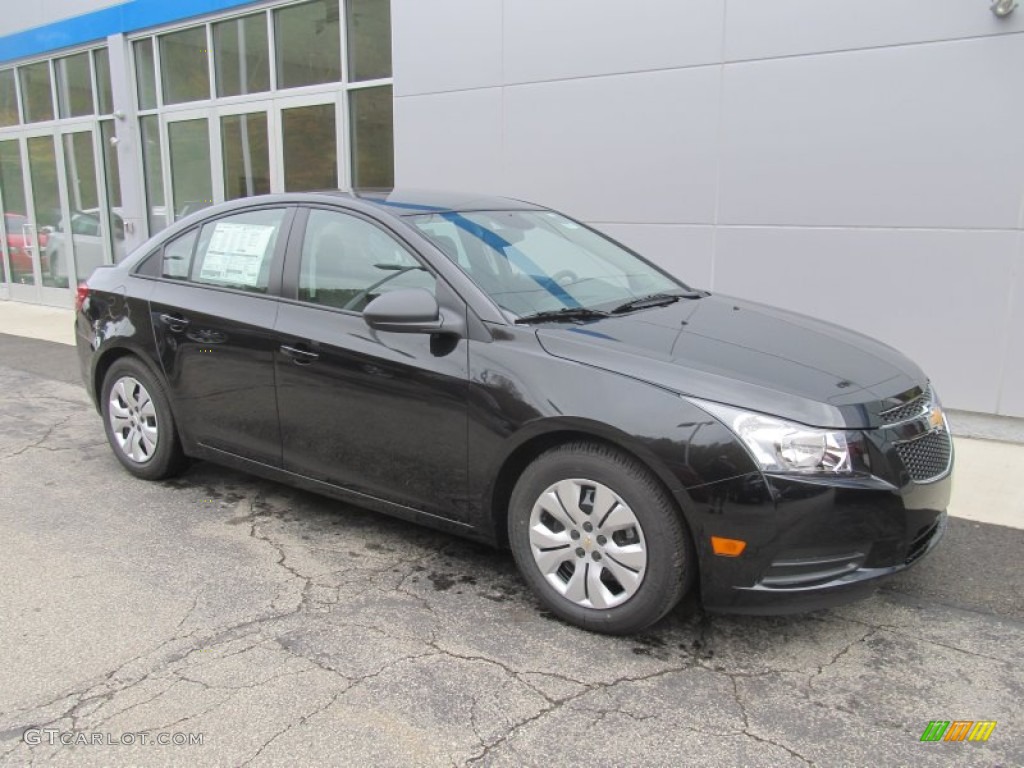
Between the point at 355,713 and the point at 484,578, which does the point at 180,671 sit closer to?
the point at 355,713

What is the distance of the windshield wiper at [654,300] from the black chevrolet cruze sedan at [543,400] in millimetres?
22

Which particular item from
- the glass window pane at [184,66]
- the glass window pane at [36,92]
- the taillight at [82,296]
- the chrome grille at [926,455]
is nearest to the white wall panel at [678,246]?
the chrome grille at [926,455]

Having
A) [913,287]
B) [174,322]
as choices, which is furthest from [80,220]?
[913,287]

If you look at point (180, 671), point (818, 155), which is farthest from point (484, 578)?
point (818, 155)

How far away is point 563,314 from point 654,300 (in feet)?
2.08

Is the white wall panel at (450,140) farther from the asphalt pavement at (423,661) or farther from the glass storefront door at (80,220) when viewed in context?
the glass storefront door at (80,220)

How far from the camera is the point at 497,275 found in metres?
3.58

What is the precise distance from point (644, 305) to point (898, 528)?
1.44m

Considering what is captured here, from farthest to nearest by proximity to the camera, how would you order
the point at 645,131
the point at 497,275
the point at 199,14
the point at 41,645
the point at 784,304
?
the point at 199,14 → the point at 645,131 → the point at 784,304 → the point at 497,275 → the point at 41,645

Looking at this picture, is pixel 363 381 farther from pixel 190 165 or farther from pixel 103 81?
pixel 103 81

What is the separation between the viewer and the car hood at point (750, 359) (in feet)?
9.26

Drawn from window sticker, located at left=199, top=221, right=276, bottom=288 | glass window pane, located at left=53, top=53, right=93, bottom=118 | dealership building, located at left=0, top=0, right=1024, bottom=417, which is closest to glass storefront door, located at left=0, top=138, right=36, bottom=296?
glass window pane, located at left=53, top=53, right=93, bottom=118

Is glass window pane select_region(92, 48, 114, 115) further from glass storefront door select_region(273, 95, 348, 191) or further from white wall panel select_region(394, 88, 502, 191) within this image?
white wall panel select_region(394, 88, 502, 191)

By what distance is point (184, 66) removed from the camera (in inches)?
433
